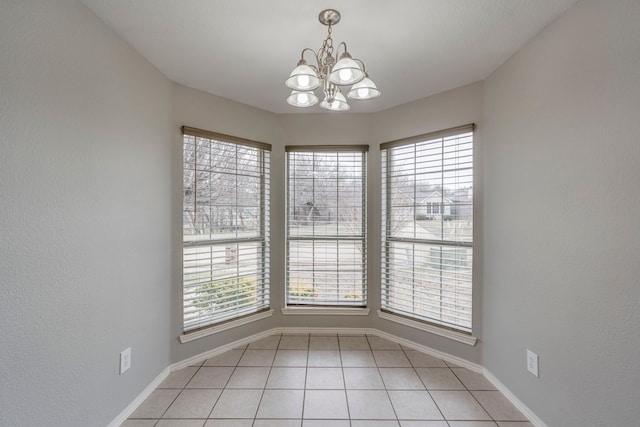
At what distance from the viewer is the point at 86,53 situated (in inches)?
57.6

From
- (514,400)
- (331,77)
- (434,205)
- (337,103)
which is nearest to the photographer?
(331,77)

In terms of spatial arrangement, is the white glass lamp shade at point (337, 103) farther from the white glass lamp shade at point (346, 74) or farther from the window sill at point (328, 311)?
the window sill at point (328, 311)

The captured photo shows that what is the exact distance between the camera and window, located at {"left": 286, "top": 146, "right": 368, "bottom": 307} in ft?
9.50

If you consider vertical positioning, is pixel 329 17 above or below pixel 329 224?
above

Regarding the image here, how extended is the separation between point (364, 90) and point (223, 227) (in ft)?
5.65

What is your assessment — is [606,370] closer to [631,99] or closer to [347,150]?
[631,99]

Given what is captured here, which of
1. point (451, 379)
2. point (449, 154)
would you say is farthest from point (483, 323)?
point (449, 154)

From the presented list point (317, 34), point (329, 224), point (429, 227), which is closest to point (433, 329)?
point (429, 227)

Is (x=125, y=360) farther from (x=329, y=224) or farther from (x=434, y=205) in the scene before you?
(x=434, y=205)

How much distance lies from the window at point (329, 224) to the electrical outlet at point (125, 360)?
152cm

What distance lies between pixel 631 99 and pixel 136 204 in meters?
2.73

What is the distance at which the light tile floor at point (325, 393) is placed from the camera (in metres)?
1.70

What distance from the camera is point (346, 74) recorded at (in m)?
1.33

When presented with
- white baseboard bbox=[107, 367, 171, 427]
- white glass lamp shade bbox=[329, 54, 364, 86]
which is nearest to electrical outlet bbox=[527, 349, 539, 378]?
white glass lamp shade bbox=[329, 54, 364, 86]
